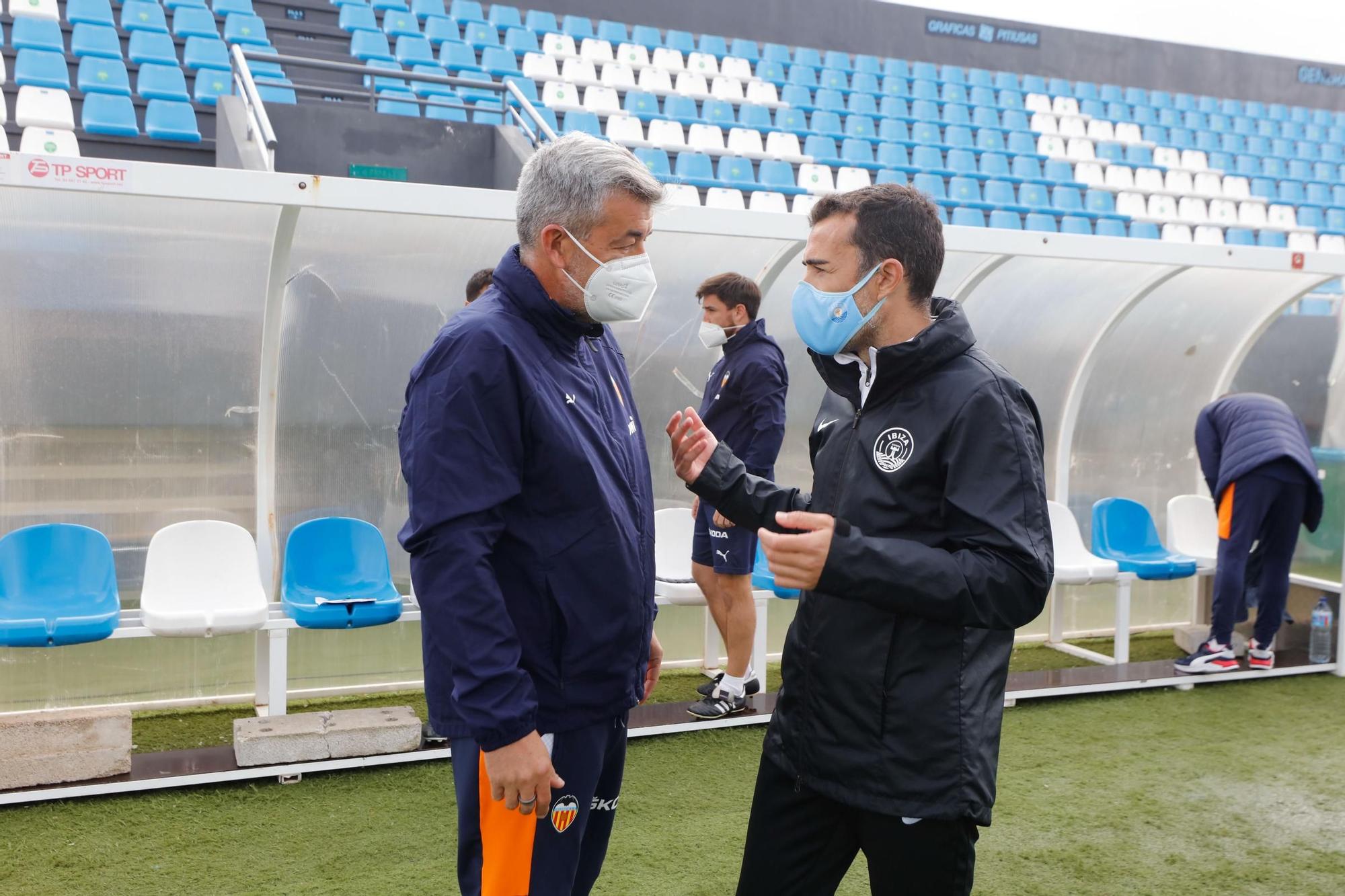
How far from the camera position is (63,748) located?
415 centimetres

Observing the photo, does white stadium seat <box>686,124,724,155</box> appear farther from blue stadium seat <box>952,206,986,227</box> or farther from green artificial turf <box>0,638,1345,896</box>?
green artificial turf <box>0,638,1345,896</box>

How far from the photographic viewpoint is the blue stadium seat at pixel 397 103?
29.5 feet

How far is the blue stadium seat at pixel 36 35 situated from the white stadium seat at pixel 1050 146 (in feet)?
41.4

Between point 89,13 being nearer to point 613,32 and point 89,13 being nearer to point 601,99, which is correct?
point 601,99

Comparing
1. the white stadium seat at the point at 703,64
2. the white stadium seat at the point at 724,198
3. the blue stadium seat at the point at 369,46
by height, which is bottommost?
the white stadium seat at the point at 724,198

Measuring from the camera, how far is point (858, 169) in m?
13.1

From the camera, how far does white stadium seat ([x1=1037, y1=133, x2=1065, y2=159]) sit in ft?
53.5

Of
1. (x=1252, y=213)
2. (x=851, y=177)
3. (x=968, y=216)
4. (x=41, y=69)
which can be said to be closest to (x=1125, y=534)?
(x=968, y=216)

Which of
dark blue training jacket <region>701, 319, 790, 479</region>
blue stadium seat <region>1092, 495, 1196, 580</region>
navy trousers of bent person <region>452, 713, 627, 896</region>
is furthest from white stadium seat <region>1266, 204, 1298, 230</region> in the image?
navy trousers of bent person <region>452, 713, 627, 896</region>

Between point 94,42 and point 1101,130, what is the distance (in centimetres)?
1401

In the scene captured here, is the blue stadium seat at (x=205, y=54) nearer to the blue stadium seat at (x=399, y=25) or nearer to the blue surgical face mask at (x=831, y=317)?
the blue stadium seat at (x=399, y=25)

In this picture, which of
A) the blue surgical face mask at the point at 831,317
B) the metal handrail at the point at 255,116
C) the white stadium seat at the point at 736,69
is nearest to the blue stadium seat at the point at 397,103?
the metal handrail at the point at 255,116

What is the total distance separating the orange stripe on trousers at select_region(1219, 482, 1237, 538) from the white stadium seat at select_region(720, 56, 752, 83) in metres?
10.3

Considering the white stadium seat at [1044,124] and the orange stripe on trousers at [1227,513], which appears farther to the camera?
the white stadium seat at [1044,124]
